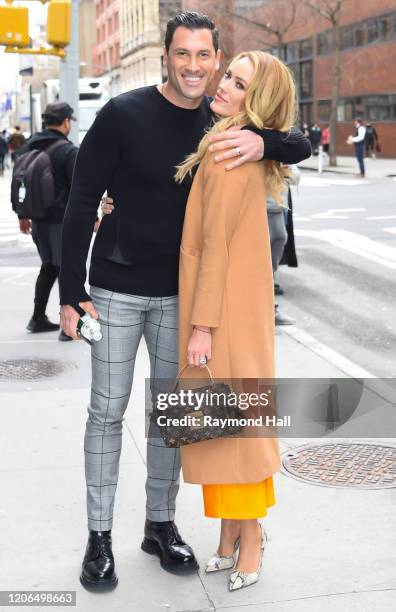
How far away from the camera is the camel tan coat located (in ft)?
12.0

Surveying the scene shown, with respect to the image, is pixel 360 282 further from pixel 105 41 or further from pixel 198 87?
pixel 105 41

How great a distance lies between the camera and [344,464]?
5.32 metres

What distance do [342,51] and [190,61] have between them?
172 ft

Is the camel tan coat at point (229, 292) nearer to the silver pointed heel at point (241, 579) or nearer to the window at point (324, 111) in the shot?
the silver pointed heel at point (241, 579)

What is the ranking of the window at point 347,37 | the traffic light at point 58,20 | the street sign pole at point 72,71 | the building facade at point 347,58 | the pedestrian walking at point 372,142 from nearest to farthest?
the traffic light at point 58,20 → the street sign pole at point 72,71 → the pedestrian walking at point 372,142 → the building facade at point 347,58 → the window at point 347,37

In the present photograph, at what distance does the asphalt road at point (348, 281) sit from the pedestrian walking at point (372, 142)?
23.0 m

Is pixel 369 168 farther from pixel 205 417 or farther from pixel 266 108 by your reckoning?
pixel 205 417

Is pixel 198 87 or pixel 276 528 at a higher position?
pixel 198 87

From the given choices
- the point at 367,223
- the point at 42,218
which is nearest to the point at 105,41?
the point at 367,223

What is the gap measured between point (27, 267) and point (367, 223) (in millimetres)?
7114

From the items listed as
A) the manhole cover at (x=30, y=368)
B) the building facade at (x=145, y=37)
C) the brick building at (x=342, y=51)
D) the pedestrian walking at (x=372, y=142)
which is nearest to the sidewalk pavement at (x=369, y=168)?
the pedestrian walking at (x=372, y=142)

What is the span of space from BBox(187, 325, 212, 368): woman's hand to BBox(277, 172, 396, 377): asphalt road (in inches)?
162

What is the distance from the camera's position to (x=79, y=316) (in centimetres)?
390

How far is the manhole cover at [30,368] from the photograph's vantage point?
23.9ft
